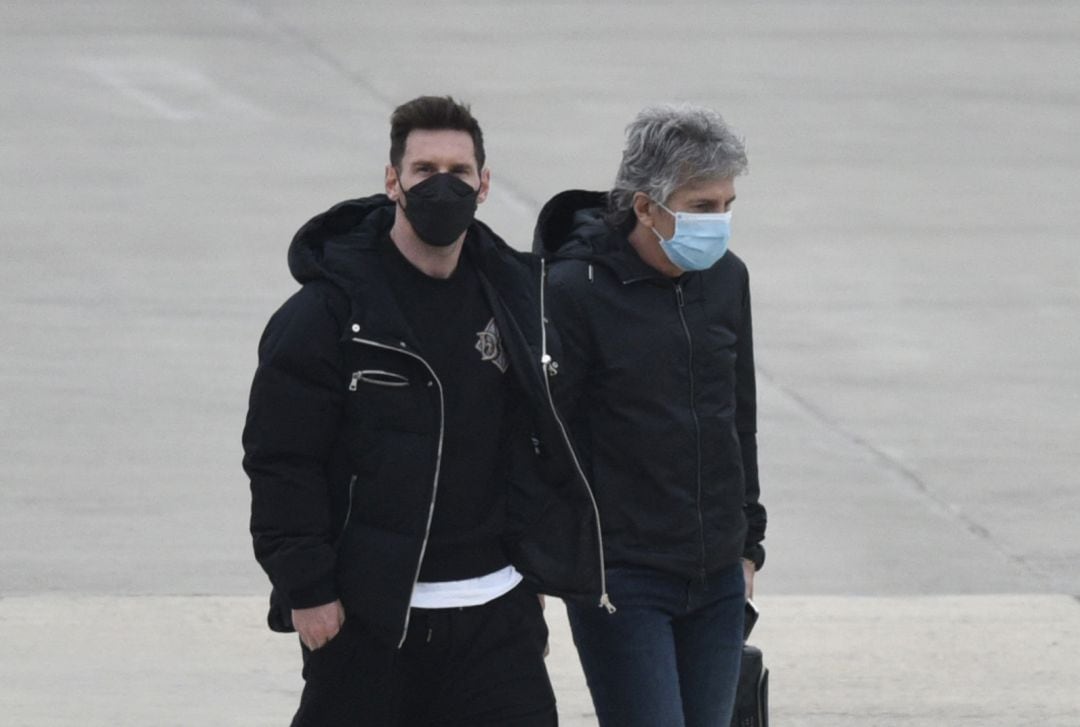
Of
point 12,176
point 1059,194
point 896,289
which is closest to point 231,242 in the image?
point 12,176

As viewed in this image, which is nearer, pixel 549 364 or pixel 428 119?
pixel 428 119

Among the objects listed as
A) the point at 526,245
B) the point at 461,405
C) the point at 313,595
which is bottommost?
the point at 526,245

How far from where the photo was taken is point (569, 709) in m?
5.97

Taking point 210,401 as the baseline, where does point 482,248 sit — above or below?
above

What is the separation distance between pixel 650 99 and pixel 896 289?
4161mm

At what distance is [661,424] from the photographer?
4.23m

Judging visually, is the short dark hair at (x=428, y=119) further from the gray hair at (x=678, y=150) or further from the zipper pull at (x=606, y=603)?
the zipper pull at (x=606, y=603)

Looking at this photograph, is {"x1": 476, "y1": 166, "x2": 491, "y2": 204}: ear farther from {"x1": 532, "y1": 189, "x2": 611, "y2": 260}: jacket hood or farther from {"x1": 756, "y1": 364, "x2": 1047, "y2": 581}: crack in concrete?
{"x1": 756, "y1": 364, "x2": 1047, "y2": 581}: crack in concrete

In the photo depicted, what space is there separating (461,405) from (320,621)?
51 centimetres

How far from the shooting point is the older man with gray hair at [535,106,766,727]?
166 inches

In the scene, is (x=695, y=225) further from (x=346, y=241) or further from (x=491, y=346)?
(x=346, y=241)

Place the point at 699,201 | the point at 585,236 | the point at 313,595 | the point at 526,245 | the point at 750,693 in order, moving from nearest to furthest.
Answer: the point at 313,595, the point at 699,201, the point at 585,236, the point at 750,693, the point at 526,245

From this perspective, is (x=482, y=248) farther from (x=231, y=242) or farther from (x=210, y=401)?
(x=231, y=242)

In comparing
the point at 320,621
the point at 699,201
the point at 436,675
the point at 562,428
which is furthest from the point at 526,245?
the point at 320,621
